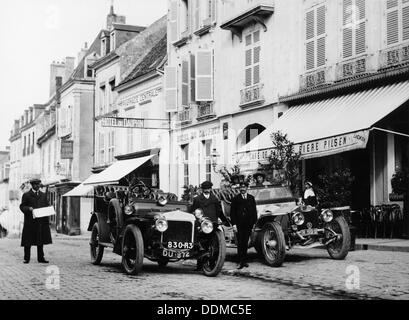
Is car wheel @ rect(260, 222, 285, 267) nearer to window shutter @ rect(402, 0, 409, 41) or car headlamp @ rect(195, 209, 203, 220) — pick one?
car headlamp @ rect(195, 209, 203, 220)

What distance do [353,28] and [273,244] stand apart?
8.15 meters

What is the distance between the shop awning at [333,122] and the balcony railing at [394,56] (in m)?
0.56

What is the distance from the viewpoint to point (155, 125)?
29.0 metres

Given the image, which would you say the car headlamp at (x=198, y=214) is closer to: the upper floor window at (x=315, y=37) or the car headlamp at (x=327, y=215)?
the car headlamp at (x=327, y=215)

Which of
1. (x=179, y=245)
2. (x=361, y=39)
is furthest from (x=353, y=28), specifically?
(x=179, y=245)

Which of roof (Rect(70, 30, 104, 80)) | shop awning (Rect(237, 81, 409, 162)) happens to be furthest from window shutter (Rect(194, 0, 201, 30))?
roof (Rect(70, 30, 104, 80))

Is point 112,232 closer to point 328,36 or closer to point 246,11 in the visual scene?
point 328,36

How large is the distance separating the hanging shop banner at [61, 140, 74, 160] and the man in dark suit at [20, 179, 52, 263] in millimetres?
27344

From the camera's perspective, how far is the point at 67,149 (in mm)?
40344

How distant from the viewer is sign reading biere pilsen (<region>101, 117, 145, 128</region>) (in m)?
23.2

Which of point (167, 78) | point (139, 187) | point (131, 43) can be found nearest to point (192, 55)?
point (167, 78)

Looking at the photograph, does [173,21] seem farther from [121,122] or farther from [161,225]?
[161,225]

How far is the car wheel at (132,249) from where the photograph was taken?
10.6 m

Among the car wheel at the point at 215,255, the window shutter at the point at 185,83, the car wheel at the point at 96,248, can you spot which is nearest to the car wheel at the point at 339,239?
the car wheel at the point at 215,255
